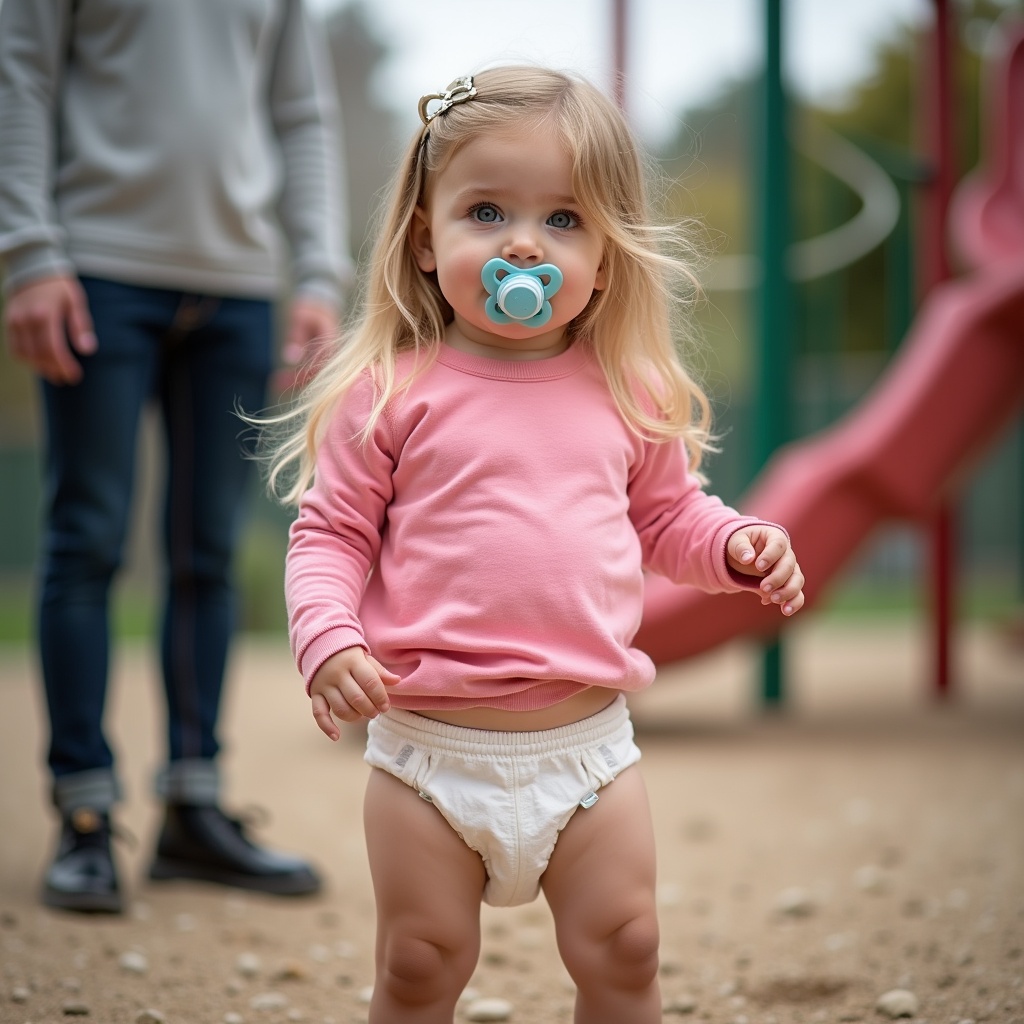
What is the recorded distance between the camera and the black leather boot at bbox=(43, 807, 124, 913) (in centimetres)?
216

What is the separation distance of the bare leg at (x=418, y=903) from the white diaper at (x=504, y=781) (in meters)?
0.02

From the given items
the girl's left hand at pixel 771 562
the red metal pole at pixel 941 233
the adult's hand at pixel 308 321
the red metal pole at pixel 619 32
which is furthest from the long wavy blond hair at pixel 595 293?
the red metal pole at pixel 941 233

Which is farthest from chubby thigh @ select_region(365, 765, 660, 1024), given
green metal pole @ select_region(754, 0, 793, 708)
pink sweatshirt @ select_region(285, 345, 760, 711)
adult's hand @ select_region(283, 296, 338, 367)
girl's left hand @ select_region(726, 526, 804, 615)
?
green metal pole @ select_region(754, 0, 793, 708)

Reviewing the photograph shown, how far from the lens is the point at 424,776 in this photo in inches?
56.4

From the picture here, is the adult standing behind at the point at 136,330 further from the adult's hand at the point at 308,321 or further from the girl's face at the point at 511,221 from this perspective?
the girl's face at the point at 511,221

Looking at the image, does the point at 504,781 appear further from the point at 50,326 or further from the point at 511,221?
the point at 50,326

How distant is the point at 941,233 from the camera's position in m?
4.43

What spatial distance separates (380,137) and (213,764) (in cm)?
763

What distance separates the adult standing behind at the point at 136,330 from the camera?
213 cm

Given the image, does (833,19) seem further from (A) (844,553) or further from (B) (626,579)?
(B) (626,579)

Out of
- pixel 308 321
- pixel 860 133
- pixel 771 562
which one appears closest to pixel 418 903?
→ pixel 771 562

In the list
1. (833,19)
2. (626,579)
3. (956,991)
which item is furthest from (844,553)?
(833,19)

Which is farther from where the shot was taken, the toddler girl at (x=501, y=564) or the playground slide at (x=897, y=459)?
the playground slide at (x=897, y=459)

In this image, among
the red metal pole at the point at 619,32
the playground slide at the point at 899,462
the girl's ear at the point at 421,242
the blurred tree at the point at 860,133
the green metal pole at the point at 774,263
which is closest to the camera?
the girl's ear at the point at 421,242
